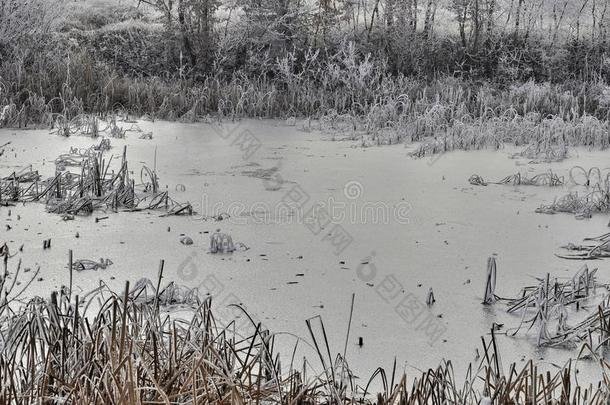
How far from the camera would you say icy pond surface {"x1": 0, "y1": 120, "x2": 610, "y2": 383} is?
2.71 metres

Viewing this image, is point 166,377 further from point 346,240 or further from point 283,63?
point 283,63

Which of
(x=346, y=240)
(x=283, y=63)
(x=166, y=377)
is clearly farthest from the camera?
(x=283, y=63)

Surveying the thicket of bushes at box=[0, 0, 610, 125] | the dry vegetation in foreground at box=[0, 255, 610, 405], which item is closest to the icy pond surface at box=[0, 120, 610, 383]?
the dry vegetation in foreground at box=[0, 255, 610, 405]

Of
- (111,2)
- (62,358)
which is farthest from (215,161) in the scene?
(111,2)

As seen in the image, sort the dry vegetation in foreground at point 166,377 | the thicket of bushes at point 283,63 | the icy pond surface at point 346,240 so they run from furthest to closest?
1. the thicket of bushes at point 283,63
2. the icy pond surface at point 346,240
3. the dry vegetation in foreground at point 166,377

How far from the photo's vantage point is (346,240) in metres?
3.70

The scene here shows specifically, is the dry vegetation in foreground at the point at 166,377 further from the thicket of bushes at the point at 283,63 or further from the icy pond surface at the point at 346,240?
the thicket of bushes at the point at 283,63

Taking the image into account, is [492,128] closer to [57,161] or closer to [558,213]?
[558,213]

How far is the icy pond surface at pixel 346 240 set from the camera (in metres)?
2.71

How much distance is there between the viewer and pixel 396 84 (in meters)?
8.96

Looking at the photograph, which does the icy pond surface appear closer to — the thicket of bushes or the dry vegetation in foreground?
the dry vegetation in foreground

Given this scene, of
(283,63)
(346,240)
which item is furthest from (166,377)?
(283,63)

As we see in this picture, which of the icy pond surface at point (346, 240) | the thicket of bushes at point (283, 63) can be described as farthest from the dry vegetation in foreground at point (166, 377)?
the thicket of bushes at point (283, 63)

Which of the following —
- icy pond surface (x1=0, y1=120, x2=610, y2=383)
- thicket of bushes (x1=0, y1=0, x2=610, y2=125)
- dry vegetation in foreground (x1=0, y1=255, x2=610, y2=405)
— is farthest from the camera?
thicket of bushes (x1=0, y1=0, x2=610, y2=125)
